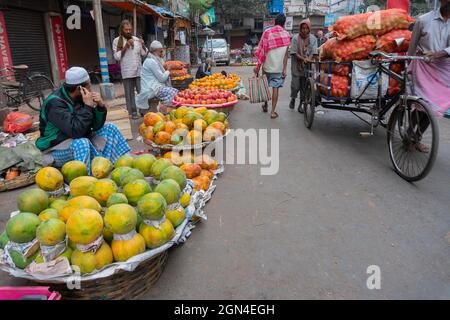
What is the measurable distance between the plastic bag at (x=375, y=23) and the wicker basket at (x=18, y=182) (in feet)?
14.0

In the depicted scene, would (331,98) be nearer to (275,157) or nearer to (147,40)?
(275,157)

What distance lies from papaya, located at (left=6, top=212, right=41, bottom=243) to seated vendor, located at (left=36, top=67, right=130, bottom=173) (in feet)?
3.91

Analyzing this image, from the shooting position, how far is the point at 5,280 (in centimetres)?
240

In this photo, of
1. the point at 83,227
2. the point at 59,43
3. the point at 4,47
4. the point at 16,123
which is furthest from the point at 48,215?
the point at 59,43

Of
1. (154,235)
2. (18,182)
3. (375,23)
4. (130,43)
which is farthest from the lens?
(130,43)

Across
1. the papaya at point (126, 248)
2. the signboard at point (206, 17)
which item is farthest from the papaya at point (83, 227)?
the signboard at point (206, 17)

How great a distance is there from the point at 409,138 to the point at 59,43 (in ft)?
37.8

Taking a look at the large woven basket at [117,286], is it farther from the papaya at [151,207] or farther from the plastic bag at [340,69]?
the plastic bag at [340,69]

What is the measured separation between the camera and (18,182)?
398cm

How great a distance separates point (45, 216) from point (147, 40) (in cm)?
1920

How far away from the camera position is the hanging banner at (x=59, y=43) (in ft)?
37.6

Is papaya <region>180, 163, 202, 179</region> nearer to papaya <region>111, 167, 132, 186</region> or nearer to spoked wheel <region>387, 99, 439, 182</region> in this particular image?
papaya <region>111, 167, 132, 186</region>

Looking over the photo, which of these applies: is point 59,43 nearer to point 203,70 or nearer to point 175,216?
point 203,70
